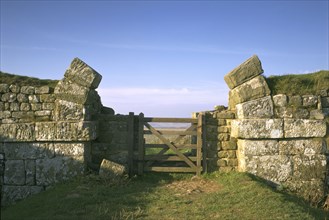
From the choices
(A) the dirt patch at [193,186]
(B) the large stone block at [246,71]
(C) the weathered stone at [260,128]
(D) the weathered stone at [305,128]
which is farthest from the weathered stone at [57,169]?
(D) the weathered stone at [305,128]

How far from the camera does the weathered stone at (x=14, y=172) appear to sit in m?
7.37

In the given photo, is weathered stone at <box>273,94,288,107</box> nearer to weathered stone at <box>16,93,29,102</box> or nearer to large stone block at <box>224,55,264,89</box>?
large stone block at <box>224,55,264,89</box>

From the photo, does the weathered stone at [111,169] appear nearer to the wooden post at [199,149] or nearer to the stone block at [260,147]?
the wooden post at [199,149]

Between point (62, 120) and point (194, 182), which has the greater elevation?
point (62, 120)

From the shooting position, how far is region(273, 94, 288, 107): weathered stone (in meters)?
7.54

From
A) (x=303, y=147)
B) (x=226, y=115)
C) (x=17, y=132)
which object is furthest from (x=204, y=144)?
(x=17, y=132)

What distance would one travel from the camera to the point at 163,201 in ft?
19.2

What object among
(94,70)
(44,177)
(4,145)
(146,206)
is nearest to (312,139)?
(146,206)

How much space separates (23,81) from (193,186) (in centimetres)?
511

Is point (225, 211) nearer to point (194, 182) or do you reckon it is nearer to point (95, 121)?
point (194, 182)

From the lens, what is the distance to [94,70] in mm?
7711

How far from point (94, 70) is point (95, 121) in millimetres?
1310

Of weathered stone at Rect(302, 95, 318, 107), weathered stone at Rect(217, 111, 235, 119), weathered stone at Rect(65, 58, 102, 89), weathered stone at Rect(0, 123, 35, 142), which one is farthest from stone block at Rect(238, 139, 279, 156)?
weathered stone at Rect(0, 123, 35, 142)

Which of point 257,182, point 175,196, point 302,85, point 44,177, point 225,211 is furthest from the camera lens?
point 302,85
